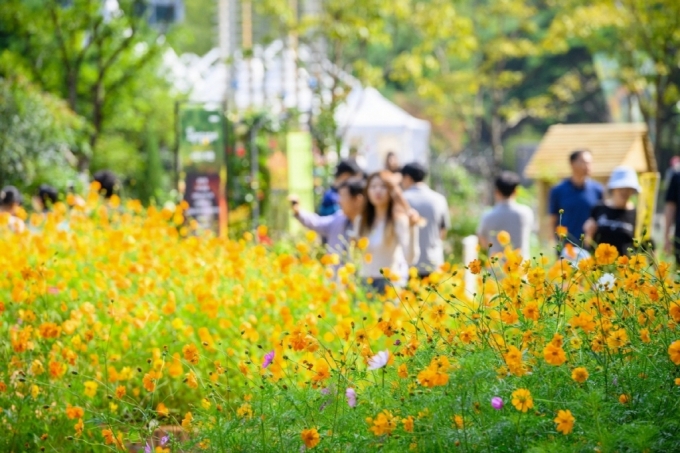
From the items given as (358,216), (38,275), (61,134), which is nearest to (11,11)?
(61,134)

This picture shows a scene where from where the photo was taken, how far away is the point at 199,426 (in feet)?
12.9

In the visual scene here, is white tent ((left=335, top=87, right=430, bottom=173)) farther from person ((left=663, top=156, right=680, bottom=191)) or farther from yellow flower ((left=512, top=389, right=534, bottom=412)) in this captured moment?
yellow flower ((left=512, top=389, right=534, bottom=412))

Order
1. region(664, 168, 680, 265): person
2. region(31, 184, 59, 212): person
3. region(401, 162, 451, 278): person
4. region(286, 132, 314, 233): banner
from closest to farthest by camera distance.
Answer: region(401, 162, 451, 278): person < region(664, 168, 680, 265): person < region(31, 184, 59, 212): person < region(286, 132, 314, 233): banner

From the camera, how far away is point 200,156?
44.8ft

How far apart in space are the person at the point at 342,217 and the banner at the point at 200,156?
4484 mm

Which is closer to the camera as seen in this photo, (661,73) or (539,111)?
(661,73)

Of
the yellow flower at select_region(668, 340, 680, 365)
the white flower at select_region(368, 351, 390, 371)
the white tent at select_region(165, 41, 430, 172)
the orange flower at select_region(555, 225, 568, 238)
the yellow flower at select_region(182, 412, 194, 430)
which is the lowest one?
the yellow flower at select_region(182, 412, 194, 430)

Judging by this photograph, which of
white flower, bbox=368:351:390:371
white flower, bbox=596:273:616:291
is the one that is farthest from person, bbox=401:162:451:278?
white flower, bbox=368:351:390:371

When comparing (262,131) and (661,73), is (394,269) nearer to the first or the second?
(262,131)

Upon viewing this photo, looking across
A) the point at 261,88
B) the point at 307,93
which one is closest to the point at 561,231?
the point at 307,93

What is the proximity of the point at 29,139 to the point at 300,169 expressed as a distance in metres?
3.58

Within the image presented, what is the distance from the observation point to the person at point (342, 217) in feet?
27.8

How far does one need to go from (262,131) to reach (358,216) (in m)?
8.46

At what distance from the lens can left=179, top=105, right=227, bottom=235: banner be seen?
13625 millimetres
